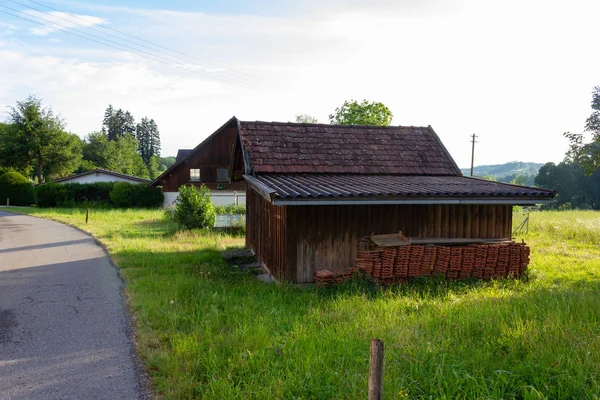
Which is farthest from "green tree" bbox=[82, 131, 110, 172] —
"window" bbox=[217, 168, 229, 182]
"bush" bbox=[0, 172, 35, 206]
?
"window" bbox=[217, 168, 229, 182]

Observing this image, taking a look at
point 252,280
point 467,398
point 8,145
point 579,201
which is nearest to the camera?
point 467,398

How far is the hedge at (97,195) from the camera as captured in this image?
35.1 meters

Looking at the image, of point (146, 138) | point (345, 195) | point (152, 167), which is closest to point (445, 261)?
point (345, 195)

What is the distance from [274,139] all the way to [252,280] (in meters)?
4.65

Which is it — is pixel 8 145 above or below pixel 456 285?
above

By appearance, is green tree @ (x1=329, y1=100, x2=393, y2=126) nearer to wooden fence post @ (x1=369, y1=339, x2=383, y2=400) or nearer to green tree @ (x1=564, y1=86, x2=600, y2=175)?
green tree @ (x1=564, y1=86, x2=600, y2=175)

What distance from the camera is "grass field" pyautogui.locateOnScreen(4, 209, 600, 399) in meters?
4.44

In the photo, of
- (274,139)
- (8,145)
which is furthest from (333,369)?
(8,145)

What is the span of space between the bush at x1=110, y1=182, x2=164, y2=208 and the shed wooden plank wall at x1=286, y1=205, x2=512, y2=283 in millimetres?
28547

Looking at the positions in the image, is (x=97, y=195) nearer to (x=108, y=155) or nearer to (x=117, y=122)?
(x=108, y=155)

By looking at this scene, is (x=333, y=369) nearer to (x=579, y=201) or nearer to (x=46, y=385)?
(x=46, y=385)

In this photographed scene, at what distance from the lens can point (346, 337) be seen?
222 inches

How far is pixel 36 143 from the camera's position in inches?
1903

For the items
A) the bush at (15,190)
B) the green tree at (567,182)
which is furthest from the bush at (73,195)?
the green tree at (567,182)
